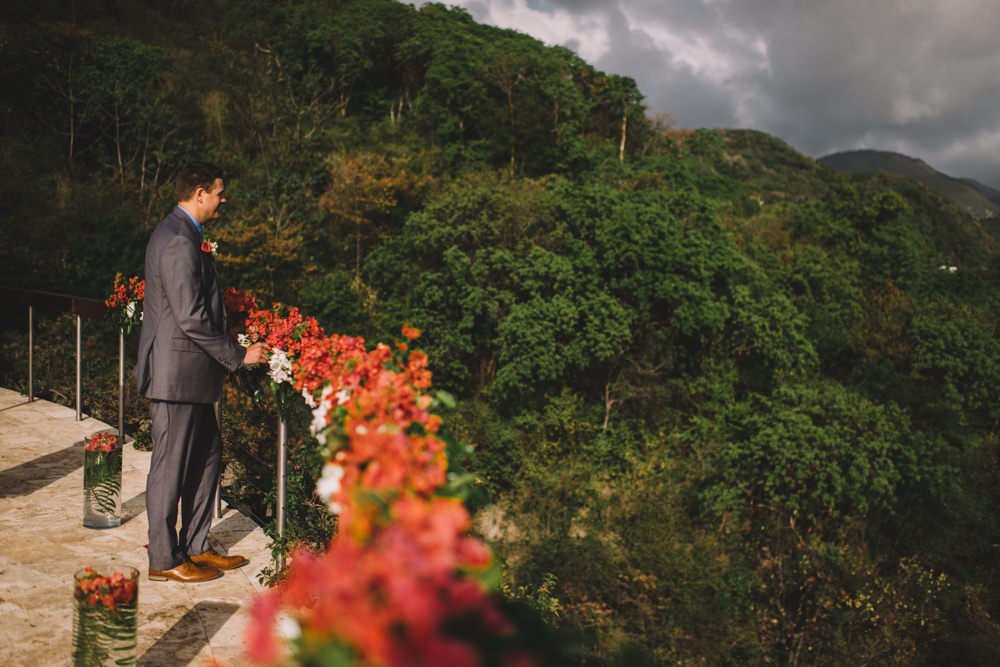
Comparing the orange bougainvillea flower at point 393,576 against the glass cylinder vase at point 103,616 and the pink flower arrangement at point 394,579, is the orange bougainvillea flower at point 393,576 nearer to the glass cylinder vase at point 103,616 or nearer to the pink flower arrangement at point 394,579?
the pink flower arrangement at point 394,579

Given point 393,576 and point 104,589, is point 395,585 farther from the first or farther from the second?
point 104,589

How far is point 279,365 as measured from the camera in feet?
8.24

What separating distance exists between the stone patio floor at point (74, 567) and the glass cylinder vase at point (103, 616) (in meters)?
0.15

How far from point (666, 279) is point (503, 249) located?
151 inches

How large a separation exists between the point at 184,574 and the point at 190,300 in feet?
3.88

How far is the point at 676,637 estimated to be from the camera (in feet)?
33.7

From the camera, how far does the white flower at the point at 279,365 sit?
2504 millimetres

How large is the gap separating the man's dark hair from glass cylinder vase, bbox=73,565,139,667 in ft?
4.80

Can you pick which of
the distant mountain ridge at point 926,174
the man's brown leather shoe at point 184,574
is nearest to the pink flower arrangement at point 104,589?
the man's brown leather shoe at point 184,574

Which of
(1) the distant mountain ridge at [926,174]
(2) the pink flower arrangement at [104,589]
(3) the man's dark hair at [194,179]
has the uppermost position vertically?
(1) the distant mountain ridge at [926,174]

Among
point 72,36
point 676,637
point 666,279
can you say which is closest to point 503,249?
point 666,279

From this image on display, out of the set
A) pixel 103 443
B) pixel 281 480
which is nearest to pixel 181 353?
pixel 281 480

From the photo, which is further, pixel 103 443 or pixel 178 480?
pixel 103 443

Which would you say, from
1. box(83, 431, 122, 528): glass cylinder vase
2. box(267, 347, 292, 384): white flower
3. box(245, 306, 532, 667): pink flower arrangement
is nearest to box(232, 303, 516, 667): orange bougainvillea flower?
box(245, 306, 532, 667): pink flower arrangement
